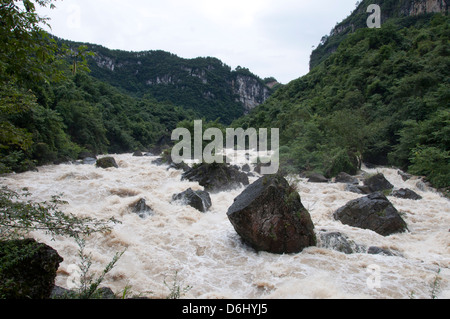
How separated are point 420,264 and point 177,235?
5835 mm

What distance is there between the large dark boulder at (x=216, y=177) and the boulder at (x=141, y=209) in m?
4.11

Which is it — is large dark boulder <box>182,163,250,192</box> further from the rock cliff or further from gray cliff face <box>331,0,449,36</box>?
gray cliff face <box>331,0,449,36</box>

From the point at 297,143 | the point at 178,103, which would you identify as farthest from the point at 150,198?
the point at 178,103

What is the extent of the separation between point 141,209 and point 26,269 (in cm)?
539

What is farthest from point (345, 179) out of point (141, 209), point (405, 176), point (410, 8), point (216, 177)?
point (410, 8)

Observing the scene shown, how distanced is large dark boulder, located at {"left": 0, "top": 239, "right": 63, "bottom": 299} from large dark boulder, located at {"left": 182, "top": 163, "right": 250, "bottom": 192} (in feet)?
29.8

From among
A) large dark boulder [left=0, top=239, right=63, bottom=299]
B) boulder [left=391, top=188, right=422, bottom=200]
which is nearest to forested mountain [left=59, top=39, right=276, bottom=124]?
boulder [left=391, top=188, right=422, bottom=200]

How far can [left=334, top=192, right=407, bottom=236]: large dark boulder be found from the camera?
725 cm

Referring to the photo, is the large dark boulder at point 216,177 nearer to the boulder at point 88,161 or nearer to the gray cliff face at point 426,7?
the boulder at point 88,161

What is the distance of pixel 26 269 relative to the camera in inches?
118

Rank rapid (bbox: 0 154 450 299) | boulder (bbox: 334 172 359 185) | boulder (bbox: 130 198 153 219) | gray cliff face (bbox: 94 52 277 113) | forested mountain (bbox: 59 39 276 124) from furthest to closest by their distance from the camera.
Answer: gray cliff face (bbox: 94 52 277 113) < forested mountain (bbox: 59 39 276 124) < boulder (bbox: 334 172 359 185) < boulder (bbox: 130 198 153 219) < rapid (bbox: 0 154 450 299)

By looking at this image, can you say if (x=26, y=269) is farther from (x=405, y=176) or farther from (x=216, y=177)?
(x=405, y=176)

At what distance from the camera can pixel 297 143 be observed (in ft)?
74.1
